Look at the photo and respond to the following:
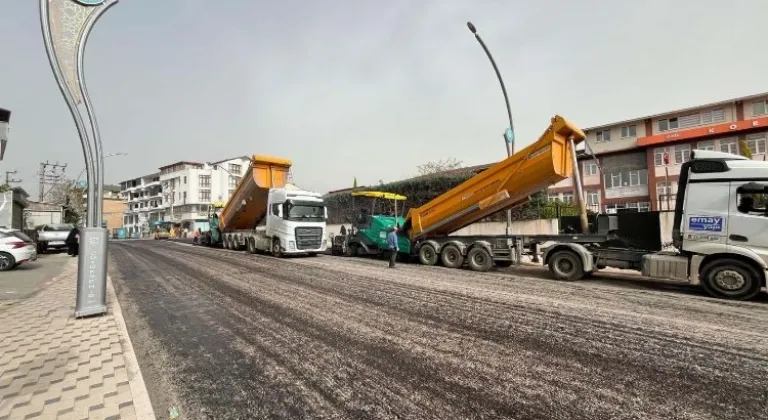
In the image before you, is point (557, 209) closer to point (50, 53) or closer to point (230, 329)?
point (230, 329)

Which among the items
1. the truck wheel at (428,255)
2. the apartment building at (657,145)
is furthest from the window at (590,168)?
the truck wheel at (428,255)

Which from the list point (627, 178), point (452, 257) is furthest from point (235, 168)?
point (452, 257)

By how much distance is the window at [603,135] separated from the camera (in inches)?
1401

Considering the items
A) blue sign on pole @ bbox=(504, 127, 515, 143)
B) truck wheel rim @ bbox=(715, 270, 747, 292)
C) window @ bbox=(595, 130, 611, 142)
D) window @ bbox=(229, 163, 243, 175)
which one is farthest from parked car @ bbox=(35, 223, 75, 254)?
window @ bbox=(229, 163, 243, 175)

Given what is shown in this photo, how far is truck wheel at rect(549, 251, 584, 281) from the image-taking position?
954cm

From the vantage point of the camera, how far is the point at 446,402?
9.93 ft

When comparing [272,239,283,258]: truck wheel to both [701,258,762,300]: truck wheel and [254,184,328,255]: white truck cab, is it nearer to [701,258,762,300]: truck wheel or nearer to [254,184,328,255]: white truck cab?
[254,184,328,255]: white truck cab

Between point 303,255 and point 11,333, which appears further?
point 303,255

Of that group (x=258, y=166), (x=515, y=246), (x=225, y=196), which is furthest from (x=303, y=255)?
(x=225, y=196)

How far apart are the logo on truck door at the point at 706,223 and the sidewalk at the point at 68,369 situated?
988 centimetres

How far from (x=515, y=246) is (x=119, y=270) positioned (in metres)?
13.1

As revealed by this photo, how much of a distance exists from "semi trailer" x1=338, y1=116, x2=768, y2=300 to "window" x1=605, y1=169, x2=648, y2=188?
89.2 feet

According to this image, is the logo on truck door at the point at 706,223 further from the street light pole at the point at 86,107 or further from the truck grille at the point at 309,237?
the truck grille at the point at 309,237

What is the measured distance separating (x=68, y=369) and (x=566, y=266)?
33.1ft
